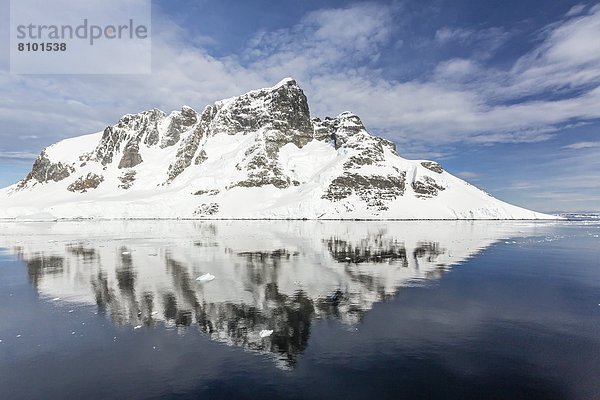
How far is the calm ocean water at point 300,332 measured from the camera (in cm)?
1532

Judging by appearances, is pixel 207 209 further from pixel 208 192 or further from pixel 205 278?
pixel 205 278

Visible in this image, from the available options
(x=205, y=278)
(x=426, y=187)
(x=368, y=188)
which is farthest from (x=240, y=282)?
(x=426, y=187)

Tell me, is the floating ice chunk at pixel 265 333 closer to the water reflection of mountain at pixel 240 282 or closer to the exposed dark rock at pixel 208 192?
the water reflection of mountain at pixel 240 282

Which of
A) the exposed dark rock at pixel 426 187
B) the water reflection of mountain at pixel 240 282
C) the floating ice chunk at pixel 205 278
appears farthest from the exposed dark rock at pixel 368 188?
the floating ice chunk at pixel 205 278

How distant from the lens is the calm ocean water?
50.3 feet

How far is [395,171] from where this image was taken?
19038 cm

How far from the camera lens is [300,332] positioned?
21.2 metres

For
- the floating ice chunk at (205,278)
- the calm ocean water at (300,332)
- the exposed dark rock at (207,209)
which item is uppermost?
the exposed dark rock at (207,209)

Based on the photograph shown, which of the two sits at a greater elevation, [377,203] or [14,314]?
[377,203]

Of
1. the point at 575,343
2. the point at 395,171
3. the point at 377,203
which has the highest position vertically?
the point at 395,171

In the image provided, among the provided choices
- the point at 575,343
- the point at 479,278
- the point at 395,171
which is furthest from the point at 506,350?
the point at 395,171

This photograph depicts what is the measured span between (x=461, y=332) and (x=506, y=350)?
113 inches

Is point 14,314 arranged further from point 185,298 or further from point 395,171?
point 395,171

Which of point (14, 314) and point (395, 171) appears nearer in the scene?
point (14, 314)
